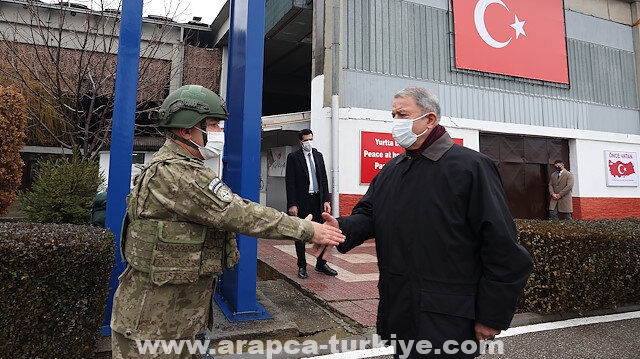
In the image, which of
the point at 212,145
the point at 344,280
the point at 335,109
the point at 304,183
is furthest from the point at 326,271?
the point at 335,109

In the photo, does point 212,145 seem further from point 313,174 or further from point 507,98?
point 507,98

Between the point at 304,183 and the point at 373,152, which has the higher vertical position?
the point at 373,152

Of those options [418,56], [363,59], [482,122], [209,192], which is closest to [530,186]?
[482,122]

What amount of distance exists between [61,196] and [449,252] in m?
6.05

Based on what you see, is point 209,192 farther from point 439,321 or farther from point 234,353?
point 234,353

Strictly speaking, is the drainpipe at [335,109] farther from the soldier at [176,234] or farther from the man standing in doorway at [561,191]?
the soldier at [176,234]

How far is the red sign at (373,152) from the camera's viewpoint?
8.84 m

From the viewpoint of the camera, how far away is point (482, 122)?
10.3m

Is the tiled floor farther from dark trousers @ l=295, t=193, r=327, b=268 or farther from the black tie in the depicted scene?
the black tie

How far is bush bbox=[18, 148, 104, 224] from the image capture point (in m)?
5.46

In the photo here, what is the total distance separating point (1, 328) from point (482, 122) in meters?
10.8

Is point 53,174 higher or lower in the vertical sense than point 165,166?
higher

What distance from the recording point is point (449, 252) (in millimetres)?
1592

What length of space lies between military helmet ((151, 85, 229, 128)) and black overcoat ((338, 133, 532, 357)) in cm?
109
